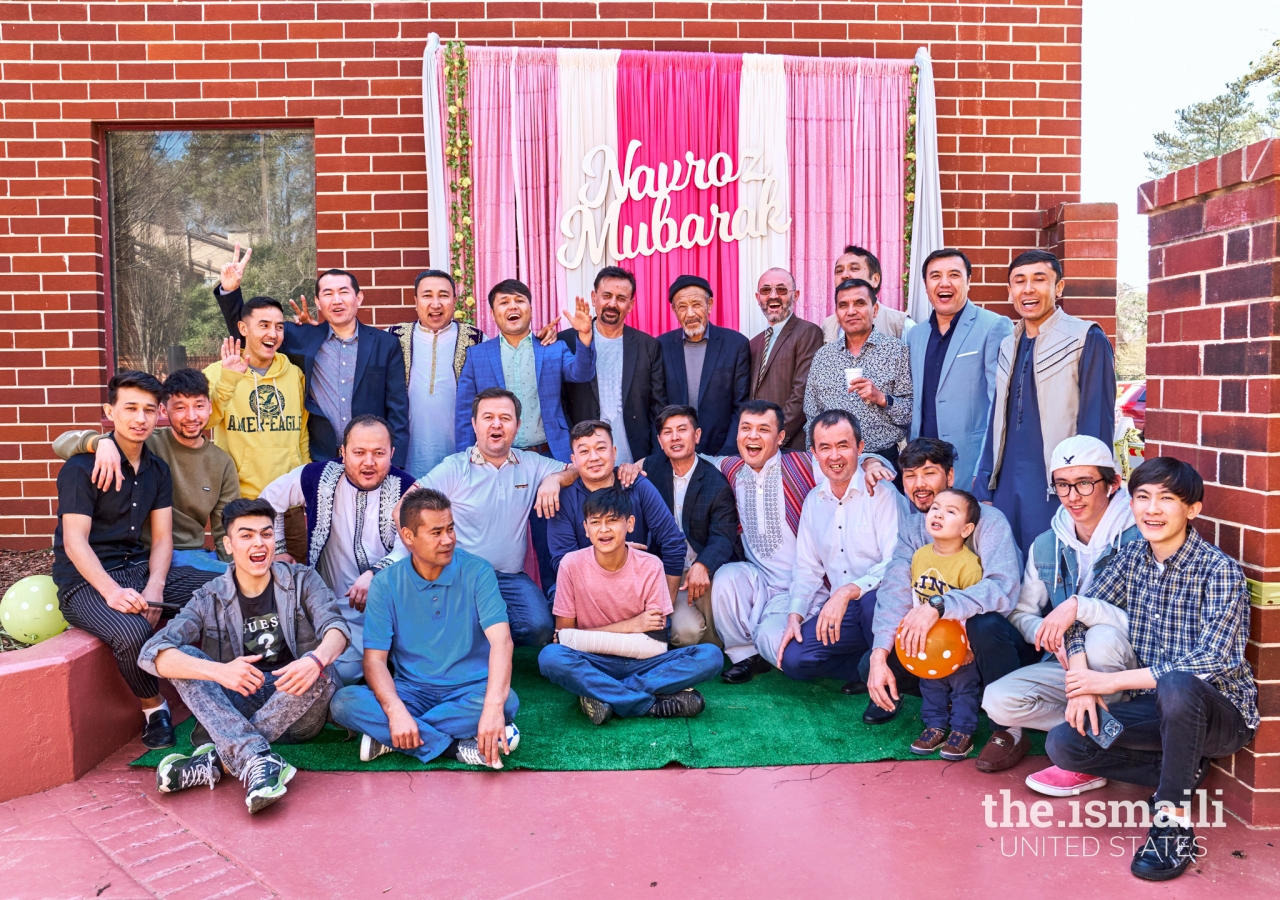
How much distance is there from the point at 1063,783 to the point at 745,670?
5.48 ft

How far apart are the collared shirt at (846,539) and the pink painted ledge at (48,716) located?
3043mm

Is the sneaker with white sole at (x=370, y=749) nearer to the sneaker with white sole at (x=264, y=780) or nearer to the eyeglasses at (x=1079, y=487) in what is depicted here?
the sneaker with white sole at (x=264, y=780)

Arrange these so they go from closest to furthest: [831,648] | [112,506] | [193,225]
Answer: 1. [112,506]
2. [831,648]
3. [193,225]

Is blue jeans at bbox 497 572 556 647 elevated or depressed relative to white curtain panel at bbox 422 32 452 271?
depressed

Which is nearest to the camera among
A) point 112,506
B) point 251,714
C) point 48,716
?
point 48,716

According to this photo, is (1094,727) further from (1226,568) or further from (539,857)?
(539,857)

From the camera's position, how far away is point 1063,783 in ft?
11.6

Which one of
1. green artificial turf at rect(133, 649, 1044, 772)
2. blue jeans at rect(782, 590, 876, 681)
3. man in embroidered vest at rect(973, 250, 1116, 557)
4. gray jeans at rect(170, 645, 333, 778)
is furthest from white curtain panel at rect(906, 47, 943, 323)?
gray jeans at rect(170, 645, 333, 778)

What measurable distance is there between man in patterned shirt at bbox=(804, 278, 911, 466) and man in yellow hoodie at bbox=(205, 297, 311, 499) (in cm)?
275

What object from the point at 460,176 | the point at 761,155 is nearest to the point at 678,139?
the point at 761,155

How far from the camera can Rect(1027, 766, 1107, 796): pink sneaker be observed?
11.5ft

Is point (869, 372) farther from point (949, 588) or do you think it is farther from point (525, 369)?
point (525, 369)

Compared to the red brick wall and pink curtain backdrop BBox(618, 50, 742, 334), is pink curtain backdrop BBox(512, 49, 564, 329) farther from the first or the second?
pink curtain backdrop BBox(618, 50, 742, 334)

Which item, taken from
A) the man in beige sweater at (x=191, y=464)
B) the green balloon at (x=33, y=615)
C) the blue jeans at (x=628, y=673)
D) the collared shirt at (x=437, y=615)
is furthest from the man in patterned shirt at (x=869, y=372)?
the green balloon at (x=33, y=615)
